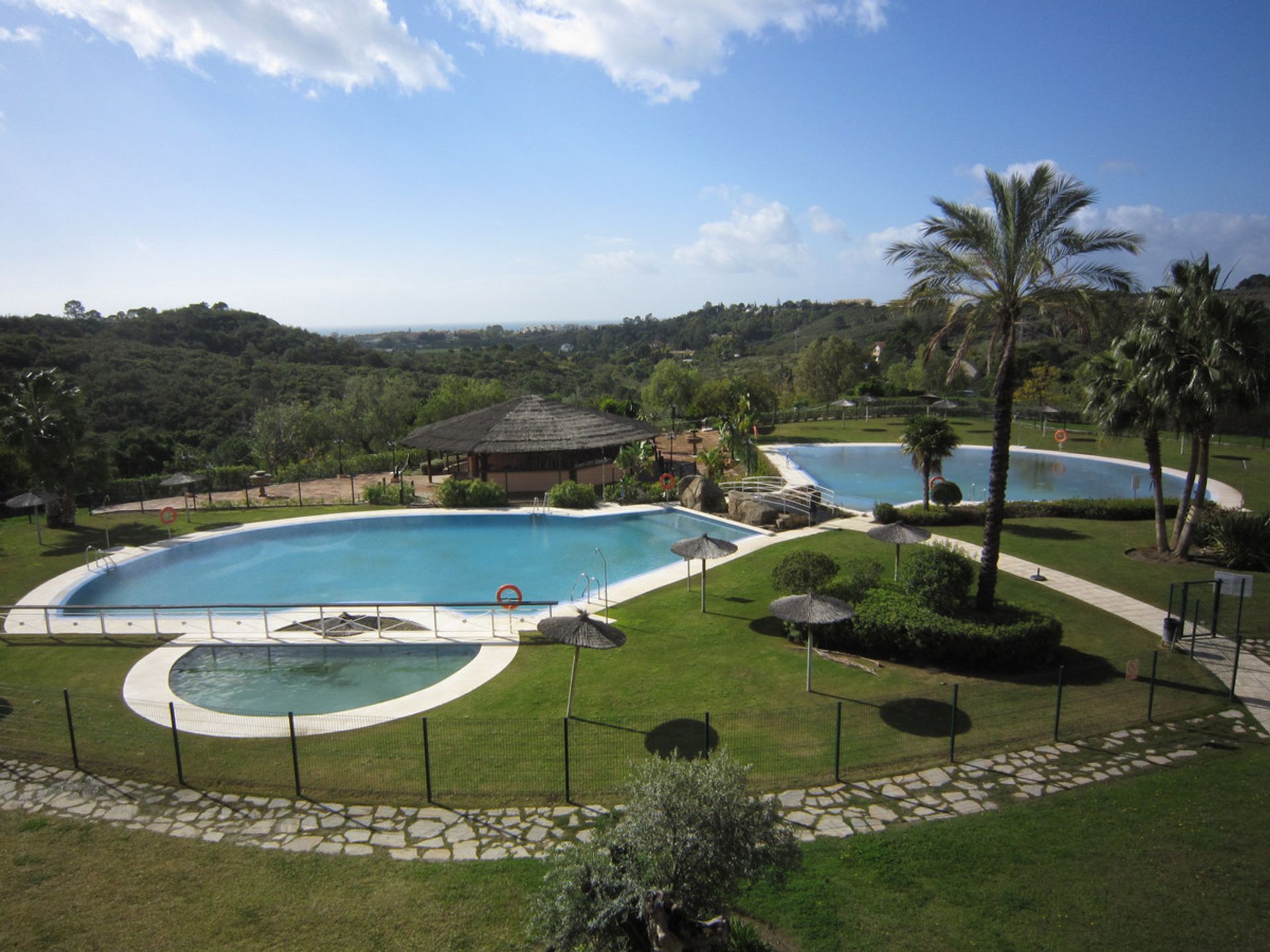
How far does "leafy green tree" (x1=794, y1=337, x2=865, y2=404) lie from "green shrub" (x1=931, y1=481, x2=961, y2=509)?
35.8 metres

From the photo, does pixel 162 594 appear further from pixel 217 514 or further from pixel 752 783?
pixel 752 783

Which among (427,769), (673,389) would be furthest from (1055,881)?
(673,389)

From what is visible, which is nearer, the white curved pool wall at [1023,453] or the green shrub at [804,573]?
the green shrub at [804,573]

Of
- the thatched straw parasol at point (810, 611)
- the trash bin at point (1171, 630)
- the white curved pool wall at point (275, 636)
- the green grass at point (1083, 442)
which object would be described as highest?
the thatched straw parasol at point (810, 611)

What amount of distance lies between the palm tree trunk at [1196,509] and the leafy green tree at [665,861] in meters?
17.4

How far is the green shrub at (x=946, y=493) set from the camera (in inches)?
943

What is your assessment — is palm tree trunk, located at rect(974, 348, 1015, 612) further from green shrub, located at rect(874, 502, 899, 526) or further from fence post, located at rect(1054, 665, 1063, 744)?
green shrub, located at rect(874, 502, 899, 526)

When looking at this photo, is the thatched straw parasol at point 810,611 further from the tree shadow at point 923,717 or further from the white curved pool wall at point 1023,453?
the white curved pool wall at point 1023,453

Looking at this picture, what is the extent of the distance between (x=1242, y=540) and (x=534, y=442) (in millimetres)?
23069

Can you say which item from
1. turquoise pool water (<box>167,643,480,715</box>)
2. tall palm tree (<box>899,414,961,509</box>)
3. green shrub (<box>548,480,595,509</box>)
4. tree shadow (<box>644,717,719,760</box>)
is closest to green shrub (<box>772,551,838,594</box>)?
tree shadow (<box>644,717,719,760</box>)

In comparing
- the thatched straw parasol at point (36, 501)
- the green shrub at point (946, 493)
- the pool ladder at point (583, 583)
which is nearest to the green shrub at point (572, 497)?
A: the pool ladder at point (583, 583)

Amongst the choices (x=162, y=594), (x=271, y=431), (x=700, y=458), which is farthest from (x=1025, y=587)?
(x=271, y=431)

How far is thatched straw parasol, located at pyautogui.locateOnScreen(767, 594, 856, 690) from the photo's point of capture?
11508 millimetres

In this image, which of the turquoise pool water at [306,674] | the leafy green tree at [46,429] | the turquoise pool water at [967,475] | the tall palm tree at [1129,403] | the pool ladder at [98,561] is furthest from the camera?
the turquoise pool water at [967,475]
